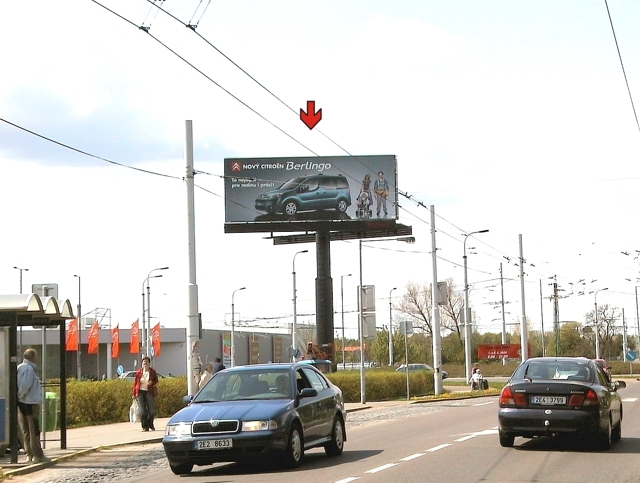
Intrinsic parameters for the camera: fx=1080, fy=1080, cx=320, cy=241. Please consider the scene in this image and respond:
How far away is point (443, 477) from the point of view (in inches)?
535

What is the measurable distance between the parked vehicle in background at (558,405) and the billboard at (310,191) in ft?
126

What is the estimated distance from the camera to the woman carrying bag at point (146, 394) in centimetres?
2573

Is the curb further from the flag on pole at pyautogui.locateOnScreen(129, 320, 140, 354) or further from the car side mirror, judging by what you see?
the flag on pole at pyautogui.locateOnScreen(129, 320, 140, 354)

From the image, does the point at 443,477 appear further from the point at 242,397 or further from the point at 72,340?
the point at 72,340

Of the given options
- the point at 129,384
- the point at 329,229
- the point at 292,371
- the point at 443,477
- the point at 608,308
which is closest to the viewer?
the point at 443,477

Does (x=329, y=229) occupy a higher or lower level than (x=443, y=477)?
higher

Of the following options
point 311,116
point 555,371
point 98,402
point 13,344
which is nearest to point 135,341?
point 98,402

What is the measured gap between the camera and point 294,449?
50.2 ft

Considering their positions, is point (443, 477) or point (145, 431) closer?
point (443, 477)

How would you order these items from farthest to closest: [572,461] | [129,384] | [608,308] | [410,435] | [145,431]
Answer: [608,308] → [129,384] → [145,431] → [410,435] → [572,461]

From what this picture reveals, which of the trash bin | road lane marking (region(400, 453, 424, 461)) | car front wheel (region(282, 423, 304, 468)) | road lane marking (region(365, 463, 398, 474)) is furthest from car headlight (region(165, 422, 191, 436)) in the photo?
the trash bin

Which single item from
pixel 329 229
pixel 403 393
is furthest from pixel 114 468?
pixel 329 229

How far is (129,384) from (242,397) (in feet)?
54.8

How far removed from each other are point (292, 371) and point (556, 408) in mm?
4146
